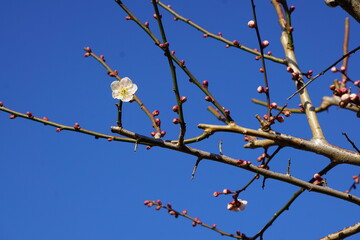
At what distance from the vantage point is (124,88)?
260 centimetres

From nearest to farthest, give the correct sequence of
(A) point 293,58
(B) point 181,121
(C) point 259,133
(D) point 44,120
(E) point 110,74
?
(B) point 181,121 → (C) point 259,133 → (D) point 44,120 → (E) point 110,74 → (A) point 293,58

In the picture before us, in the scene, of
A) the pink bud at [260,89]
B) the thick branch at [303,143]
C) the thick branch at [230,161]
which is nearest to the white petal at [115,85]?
the thick branch at [230,161]

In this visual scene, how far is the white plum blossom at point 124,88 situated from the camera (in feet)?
8.25

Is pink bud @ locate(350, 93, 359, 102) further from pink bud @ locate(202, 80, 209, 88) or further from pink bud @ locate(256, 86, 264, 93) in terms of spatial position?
pink bud @ locate(202, 80, 209, 88)

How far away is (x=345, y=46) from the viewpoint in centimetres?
389

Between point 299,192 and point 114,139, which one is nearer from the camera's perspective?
point 114,139

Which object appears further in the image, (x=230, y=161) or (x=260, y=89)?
(x=260, y=89)

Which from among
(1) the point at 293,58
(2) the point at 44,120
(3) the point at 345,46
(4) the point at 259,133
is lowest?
(4) the point at 259,133

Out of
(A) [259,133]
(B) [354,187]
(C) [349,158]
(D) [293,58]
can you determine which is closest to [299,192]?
(C) [349,158]

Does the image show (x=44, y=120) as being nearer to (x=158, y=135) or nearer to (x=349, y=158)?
(x=158, y=135)

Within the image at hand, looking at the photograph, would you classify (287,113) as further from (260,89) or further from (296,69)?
(296,69)

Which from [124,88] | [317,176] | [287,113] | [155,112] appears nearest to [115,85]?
[124,88]

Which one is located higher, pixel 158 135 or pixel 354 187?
pixel 354 187

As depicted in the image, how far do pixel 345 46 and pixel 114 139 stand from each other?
2725mm
